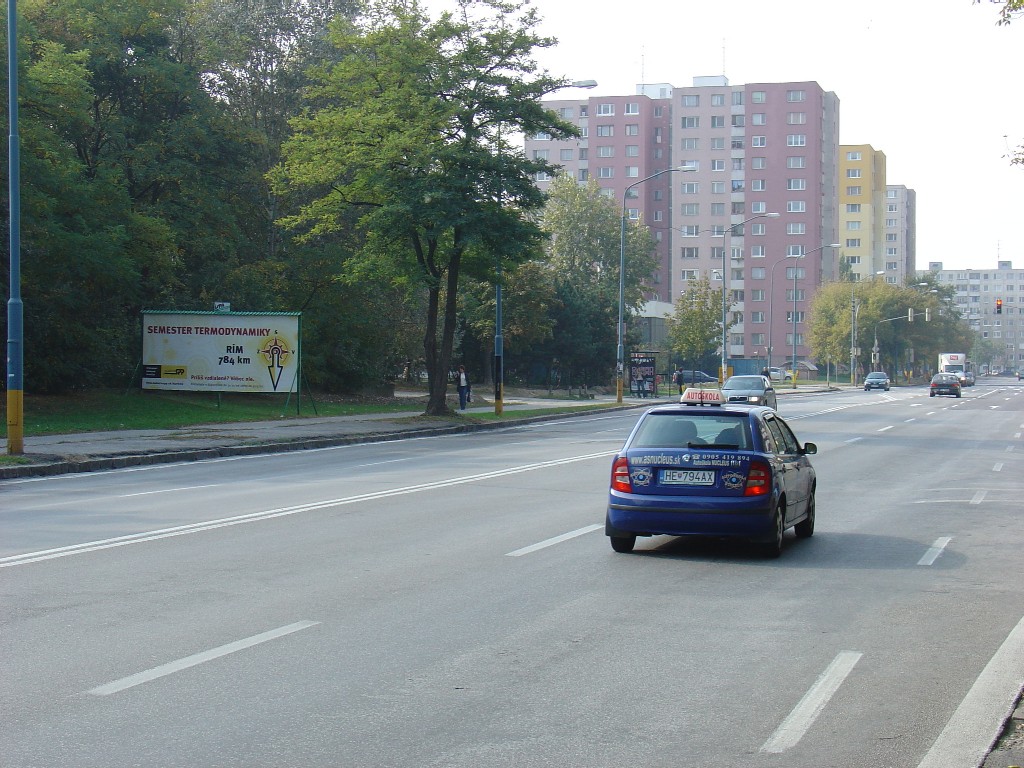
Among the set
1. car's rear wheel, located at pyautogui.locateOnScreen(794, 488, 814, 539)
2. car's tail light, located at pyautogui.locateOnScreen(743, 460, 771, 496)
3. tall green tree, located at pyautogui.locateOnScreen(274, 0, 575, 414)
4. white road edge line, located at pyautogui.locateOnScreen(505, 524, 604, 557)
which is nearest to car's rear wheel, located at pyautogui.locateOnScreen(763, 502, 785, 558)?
car's tail light, located at pyautogui.locateOnScreen(743, 460, 771, 496)

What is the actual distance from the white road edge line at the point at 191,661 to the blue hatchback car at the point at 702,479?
12.8 feet

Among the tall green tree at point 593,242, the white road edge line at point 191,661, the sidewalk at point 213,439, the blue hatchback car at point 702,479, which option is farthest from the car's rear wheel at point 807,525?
the tall green tree at point 593,242

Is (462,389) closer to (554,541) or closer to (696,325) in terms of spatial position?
(554,541)

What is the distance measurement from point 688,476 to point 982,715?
4.89 meters

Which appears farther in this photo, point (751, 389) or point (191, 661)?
point (751, 389)

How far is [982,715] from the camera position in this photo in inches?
222

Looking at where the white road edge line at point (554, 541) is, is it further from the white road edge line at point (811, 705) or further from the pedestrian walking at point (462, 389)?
the pedestrian walking at point (462, 389)

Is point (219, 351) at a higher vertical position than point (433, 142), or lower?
lower

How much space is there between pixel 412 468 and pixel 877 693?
14761 millimetres

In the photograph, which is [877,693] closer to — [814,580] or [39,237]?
[814,580]

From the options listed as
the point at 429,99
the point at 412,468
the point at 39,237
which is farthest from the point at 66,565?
the point at 429,99

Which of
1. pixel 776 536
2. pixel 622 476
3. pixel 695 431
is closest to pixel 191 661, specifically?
pixel 622 476

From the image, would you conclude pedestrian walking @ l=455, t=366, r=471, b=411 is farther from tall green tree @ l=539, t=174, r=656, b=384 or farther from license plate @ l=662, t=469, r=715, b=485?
tall green tree @ l=539, t=174, r=656, b=384

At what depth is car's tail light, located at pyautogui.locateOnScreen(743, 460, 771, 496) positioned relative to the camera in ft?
33.6
